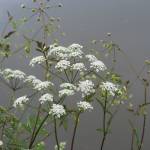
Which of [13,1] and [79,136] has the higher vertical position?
[13,1]

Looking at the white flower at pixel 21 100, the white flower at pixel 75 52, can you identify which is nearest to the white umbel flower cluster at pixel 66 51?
the white flower at pixel 75 52

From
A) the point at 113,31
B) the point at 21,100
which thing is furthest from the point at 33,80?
the point at 113,31

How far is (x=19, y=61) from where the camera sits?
1.80m

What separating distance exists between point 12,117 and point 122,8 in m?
0.74

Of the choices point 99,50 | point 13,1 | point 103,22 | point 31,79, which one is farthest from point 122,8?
point 31,79

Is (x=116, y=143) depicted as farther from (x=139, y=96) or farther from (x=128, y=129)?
(x=139, y=96)

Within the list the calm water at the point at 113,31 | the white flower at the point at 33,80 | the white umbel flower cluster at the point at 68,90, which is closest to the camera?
the white umbel flower cluster at the point at 68,90

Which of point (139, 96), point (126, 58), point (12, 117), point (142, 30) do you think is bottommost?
point (12, 117)

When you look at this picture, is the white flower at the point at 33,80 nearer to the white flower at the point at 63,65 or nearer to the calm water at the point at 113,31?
the white flower at the point at 63,65

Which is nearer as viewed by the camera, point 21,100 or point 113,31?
point 21,100

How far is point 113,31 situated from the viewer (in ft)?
5.54

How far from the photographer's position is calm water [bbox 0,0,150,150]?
1.66 m

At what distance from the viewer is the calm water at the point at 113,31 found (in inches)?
65.2

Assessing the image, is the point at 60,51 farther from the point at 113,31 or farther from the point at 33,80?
the point at 113,31
